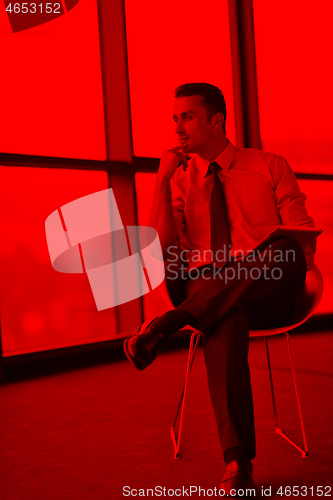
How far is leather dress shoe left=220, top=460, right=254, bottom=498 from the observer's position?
131 centimetres

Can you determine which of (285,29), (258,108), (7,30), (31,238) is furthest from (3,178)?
(285,29)

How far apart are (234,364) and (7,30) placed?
2.82m

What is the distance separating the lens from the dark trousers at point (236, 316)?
1.37 meters

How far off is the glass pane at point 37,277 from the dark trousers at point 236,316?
1977 millimetres

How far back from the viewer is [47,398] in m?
2.60

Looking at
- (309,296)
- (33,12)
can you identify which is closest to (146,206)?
(33,12)

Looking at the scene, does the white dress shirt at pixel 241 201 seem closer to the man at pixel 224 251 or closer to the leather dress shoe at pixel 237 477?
the man at pixel 224 251

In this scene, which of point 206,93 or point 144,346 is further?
point 206,93

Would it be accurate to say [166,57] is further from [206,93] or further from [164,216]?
[164,216]

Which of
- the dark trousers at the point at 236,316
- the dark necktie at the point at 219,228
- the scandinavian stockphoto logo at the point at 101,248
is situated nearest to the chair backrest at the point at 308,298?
the dark trousers at the point at 236,316

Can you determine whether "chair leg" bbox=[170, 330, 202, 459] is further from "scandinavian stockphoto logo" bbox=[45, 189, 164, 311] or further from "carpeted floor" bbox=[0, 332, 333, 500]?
"scandinavian stockphoto logo" bbox=[45, 189, 164, 311]

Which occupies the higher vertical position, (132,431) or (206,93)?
(206,93)

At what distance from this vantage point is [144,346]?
138 cm

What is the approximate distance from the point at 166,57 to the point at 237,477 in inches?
138
